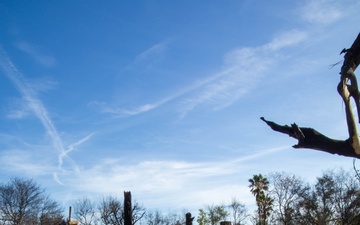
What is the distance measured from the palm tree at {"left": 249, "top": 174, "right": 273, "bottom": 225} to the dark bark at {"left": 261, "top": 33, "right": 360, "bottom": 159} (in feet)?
142

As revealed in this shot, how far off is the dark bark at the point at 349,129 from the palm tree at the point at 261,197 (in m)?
43.3

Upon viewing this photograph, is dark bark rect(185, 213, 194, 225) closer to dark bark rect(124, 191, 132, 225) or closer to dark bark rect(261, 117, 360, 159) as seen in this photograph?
dark bark rect(124, 191, 132, 225)

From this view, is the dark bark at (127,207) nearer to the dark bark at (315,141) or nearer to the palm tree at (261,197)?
the dark bark at (315,141)

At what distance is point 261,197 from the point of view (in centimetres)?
4459

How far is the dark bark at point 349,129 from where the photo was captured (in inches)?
116

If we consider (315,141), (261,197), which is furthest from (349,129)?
(261,197)

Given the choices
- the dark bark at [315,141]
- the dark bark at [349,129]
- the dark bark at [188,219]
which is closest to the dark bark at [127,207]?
the dark bark at [188,219]

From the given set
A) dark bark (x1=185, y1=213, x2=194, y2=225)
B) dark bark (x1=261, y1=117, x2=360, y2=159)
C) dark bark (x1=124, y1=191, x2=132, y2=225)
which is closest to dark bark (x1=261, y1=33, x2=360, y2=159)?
dark bark (x1=261, y1=117, x2=360, y2=159)

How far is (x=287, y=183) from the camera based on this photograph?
4331cm

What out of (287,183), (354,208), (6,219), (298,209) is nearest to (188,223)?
(354,208)

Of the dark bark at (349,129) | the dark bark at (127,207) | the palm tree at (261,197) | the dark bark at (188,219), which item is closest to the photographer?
the dark bark at (349,129)

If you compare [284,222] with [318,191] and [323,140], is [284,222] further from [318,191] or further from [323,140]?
[323,140]

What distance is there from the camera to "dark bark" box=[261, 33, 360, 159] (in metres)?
2.96

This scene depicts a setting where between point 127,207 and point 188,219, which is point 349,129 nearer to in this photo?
point 127,207
